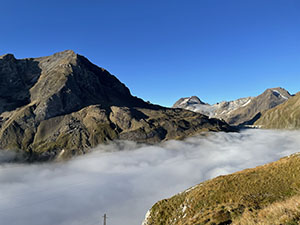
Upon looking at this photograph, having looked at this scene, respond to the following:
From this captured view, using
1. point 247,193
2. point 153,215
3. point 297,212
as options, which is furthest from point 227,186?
point 297,212

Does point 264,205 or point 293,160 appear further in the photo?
point 293,160

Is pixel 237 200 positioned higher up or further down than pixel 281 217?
further down

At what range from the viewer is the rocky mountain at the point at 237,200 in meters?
21.8

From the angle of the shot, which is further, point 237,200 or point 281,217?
point 237,200

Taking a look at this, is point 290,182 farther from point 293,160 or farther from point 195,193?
point 195,193

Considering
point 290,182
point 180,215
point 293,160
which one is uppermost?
point 293,160

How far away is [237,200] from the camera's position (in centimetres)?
2667

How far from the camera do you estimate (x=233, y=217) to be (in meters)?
21.7

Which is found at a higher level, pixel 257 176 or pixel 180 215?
pixel 257 176

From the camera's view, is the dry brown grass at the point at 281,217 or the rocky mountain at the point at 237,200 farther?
the rocky mountain at the point at 237,200

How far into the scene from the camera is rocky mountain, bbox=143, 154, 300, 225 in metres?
21.8

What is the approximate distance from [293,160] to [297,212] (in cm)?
2403

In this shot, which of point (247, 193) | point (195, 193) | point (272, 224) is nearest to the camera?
point (272, 224)

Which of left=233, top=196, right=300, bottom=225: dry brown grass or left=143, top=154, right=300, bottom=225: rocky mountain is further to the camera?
left=143, top=154, right=300, bottom=225: rocky mountain
